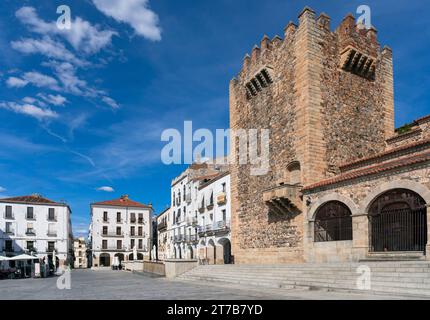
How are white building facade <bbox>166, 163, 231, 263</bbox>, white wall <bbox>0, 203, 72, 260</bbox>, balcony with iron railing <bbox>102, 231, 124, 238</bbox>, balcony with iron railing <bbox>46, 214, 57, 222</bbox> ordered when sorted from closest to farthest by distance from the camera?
white building facade <bbox>166, 163, 231, 263</bbox> < white wall <bbox>0, 203, 72, 260</bbox> < balcony with iron railing <bbox>46, 214, 57, 222</bbox> < balcony with iron railing <bbox>102, 231, 124, 238</bbox>

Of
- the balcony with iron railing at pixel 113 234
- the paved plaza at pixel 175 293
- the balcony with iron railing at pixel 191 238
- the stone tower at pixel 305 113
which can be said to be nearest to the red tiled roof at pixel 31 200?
the balcony with iron railing at pixel 113 234

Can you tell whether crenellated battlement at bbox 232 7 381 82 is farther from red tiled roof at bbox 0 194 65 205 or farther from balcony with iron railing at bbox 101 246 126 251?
balcony with iron railing at bbox 101 246 126 251

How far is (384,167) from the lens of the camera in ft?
51.2

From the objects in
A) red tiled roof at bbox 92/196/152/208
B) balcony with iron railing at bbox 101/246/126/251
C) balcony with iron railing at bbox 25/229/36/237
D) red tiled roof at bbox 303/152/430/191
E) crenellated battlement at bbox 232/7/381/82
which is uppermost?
Result: crenellated battlement at bbox 232/7/381/82

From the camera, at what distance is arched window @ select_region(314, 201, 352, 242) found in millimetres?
17434

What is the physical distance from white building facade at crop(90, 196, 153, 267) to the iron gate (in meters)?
46.4

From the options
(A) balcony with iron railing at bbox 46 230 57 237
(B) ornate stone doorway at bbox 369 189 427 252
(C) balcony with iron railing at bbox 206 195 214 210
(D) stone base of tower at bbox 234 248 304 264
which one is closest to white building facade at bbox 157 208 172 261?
(A) balcony with iron railing at bbox 46 230 57 237

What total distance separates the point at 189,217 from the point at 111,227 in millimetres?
21815

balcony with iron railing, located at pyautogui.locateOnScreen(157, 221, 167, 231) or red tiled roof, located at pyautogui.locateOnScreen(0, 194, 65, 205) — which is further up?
red tiled roof, located at pyautogui.locateOnScreen(0, 194, 65, 205)

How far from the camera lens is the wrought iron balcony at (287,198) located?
64.3 ft

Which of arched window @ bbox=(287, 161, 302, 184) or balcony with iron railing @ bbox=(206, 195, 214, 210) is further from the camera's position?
balcony with iron railing @ bbox=(206, 195, 214, 210)
